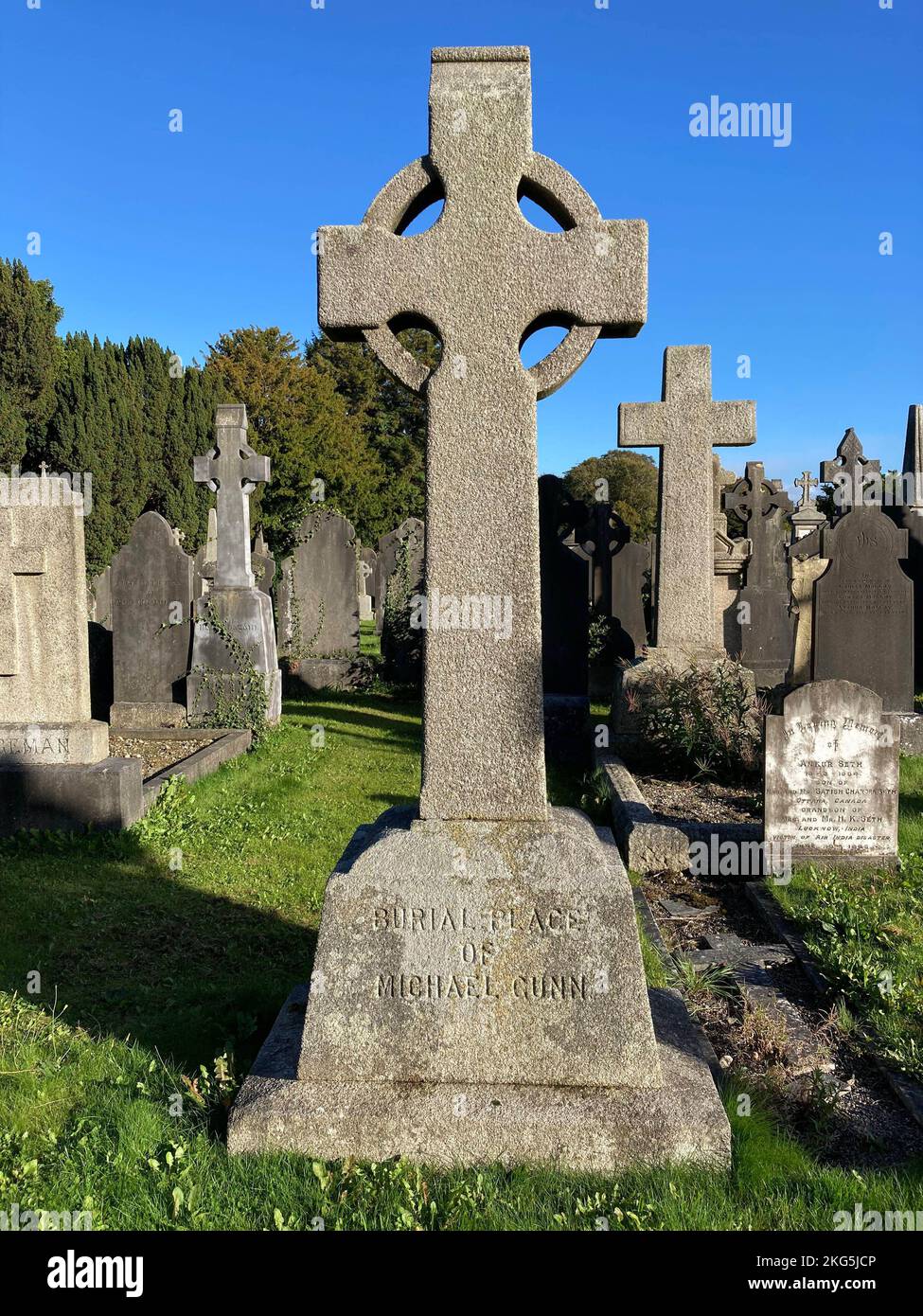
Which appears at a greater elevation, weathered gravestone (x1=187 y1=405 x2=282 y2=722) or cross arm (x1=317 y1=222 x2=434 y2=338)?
cross arm (x1=317 y1=222 x2=434 y2=338)

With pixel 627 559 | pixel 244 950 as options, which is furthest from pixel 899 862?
pixel 627 559

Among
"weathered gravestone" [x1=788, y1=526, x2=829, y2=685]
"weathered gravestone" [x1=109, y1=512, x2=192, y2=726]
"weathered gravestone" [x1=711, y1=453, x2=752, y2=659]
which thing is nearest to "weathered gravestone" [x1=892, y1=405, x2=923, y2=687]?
"weathered gravestone" [x1=711, y1=453, x2=752, y2=659]

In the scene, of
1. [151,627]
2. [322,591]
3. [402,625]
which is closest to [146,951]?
[151,627]

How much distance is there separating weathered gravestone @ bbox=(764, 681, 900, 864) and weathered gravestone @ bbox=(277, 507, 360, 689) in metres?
9.20

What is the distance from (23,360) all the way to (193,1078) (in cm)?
2825

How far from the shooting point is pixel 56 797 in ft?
21.1

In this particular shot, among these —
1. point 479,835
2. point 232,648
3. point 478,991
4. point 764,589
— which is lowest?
point 478,991

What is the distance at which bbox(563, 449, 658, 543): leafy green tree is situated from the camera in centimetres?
4403

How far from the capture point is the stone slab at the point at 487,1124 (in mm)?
2625

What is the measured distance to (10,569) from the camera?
6285mm

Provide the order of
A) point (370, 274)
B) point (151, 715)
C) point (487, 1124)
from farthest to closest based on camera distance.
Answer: point (151, 715), point (370, 274), point (487, 1124)
